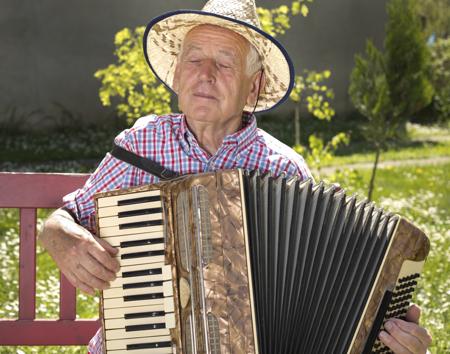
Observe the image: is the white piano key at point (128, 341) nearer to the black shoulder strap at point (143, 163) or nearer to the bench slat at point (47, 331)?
the black shoulder strap at point (143, 163)

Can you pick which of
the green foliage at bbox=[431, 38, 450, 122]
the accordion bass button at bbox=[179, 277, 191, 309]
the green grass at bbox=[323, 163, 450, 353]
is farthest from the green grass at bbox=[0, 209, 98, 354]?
the green foliage at bbox=[431, 38, 450, 122]

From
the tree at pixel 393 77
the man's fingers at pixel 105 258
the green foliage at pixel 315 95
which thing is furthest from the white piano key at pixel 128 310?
the tree at pixel 393 77

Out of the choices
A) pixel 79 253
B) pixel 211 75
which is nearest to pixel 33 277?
pixel 79 253

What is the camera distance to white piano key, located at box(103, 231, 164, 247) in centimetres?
212

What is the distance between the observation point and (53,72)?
451 inches

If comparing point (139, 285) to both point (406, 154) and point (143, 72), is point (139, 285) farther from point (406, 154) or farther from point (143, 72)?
point (406, 154)

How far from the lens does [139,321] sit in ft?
6.97

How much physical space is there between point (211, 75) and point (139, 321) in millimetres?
838

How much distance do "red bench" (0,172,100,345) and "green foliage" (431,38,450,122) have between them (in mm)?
13456

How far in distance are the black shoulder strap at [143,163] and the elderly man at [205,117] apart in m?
0.04

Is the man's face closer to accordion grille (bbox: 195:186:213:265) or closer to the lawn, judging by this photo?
accordion grille (bbox: 195:186:213:265)

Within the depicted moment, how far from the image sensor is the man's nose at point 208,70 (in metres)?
2.43

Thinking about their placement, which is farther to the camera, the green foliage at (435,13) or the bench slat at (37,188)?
the green foliage at (435,13)

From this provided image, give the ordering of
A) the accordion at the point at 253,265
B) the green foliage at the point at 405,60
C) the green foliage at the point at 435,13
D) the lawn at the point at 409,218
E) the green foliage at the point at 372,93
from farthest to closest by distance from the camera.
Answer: the green foliage at the point at 435,13, the green foliage at the point at 405,60, the green foliage at the point at 372,93, the lawn at the point at 409,218, the accordion at the point at 253,265
